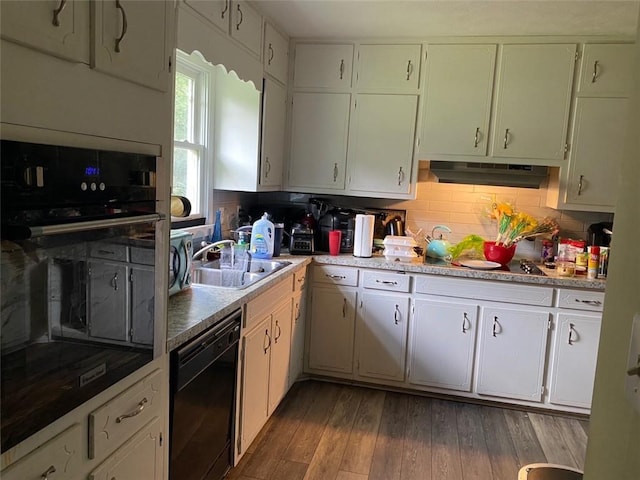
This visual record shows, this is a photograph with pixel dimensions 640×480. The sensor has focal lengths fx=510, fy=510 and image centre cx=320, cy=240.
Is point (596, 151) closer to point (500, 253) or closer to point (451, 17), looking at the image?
point (500, 253)

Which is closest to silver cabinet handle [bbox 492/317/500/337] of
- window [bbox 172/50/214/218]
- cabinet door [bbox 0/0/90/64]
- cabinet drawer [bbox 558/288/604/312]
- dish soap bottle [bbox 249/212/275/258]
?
cabinet drawer [bbox 558/288/604/312]

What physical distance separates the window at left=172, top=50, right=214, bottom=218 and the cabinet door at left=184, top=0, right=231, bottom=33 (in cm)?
44

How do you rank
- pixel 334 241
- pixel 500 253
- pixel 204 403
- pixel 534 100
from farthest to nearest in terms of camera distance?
pixel 334 241
pixel 500 253
pixel 534 100
pixel 204 403

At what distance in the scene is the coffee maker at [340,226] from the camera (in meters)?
3.62

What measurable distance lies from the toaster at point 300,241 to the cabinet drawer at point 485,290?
77 centimetres

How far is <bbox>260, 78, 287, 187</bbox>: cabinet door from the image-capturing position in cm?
331

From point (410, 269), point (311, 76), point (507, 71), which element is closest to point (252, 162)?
point (311, 76)

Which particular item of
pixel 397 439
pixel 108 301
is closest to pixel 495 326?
pixel 397 439

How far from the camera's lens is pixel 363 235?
136 inches

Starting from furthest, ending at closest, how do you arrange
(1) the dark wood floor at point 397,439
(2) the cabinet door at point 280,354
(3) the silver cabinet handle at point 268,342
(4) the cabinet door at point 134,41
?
1. (2) the cabinet door at point 280,354
2. (3) the silver cabinet handle at point 268,342
3. (1) the dark wood floor at point 397,439
4. (4) the cabinet door at point 134,41

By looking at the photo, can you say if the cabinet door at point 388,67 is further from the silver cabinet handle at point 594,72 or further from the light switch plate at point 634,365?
the light switch plate at point 634,365

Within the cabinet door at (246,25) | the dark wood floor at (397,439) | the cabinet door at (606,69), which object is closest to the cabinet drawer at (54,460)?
the dark wood floor at (397,439)

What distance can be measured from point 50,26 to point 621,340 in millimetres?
1216

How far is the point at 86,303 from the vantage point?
1.24 meters
